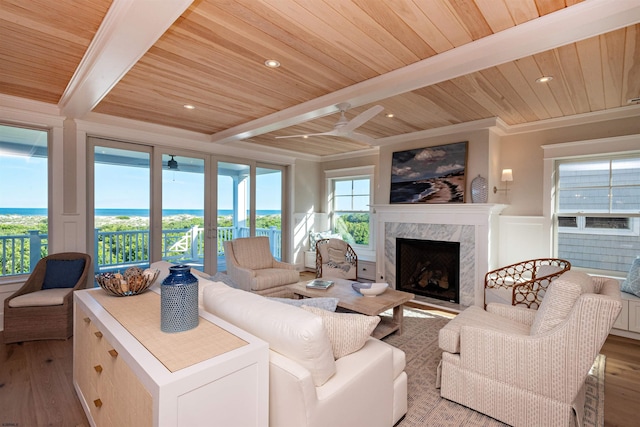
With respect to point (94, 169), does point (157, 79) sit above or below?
above

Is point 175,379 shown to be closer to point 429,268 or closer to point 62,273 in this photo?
point 62,273

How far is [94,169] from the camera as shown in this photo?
13.3 feet

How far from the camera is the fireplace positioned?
175 inches

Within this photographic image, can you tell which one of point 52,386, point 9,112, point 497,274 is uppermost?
point 9,112

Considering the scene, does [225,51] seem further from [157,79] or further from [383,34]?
[383,34]

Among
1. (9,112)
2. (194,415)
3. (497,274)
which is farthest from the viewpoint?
(497,274)

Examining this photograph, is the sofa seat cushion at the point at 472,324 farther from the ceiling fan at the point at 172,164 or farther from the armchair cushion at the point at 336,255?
the ceiling fan at the point at 172,164

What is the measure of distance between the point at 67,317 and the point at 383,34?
387 cm

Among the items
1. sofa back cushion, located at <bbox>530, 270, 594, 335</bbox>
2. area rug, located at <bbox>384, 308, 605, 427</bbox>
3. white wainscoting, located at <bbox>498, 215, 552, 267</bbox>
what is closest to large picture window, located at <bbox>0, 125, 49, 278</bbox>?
area rug, located at <bbox>384, 308, 605, 427</bbox>

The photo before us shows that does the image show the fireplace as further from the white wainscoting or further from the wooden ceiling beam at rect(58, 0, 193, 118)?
Answer: the wooden ceiling beam at rect(58, 0, 193, 118)

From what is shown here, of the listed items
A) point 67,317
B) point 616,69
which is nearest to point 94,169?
point 67,317

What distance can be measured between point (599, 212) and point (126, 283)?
507 cm

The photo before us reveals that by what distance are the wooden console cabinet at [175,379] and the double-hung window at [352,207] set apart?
470 centimetres

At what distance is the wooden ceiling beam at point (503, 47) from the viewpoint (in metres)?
1.69
